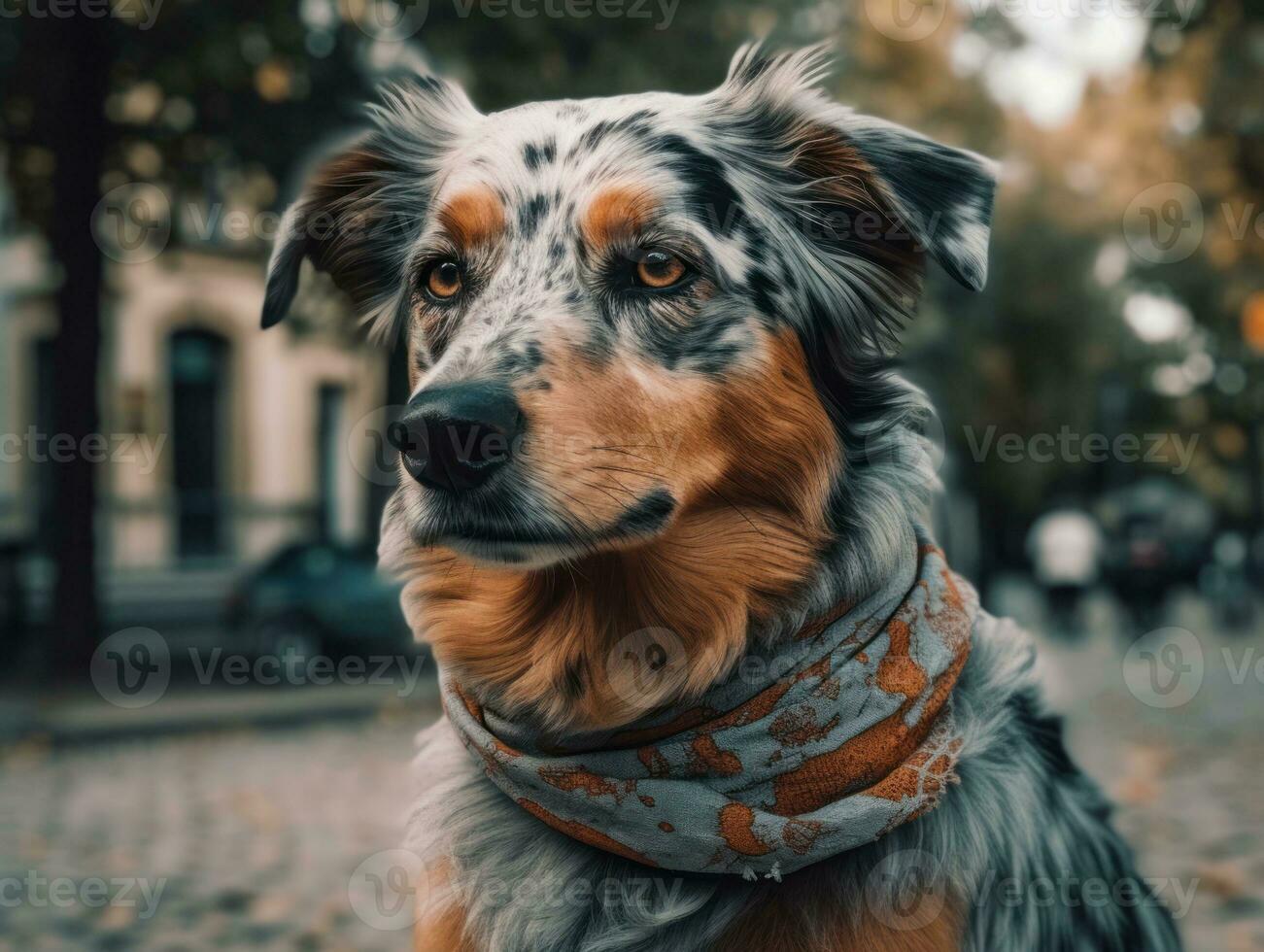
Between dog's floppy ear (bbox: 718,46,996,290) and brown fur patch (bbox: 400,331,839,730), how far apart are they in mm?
401

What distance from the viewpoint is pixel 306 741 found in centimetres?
1177

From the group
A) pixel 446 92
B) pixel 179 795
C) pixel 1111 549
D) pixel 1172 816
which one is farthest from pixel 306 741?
pixel 1111 549

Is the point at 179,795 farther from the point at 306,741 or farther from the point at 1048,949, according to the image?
the point at 1048,949

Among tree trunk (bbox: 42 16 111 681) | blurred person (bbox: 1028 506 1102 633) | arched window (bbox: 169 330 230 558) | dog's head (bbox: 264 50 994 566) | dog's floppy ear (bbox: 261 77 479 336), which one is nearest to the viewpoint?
dog's head (bbox: 264 50 994 566)

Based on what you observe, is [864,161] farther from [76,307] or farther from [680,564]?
[76,307]

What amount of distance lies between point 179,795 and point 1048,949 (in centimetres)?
742

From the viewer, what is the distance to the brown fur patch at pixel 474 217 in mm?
3158

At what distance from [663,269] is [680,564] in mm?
665

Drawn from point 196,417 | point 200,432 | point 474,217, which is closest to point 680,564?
point 474,217

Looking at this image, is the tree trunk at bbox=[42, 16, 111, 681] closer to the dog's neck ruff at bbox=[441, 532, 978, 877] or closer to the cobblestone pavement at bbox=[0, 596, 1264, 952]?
the cobblestone pavement at bbox=[0, 596, 1264, 952]

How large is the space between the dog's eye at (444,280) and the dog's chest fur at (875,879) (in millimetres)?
1163

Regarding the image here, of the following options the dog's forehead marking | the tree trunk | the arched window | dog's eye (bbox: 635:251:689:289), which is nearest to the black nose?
the dog's forehead marking

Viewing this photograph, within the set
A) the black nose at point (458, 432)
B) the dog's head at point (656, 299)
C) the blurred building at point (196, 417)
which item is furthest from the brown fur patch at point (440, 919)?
the blurred building at point (196, 417)

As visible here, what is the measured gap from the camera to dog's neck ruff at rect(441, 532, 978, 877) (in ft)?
9.59
